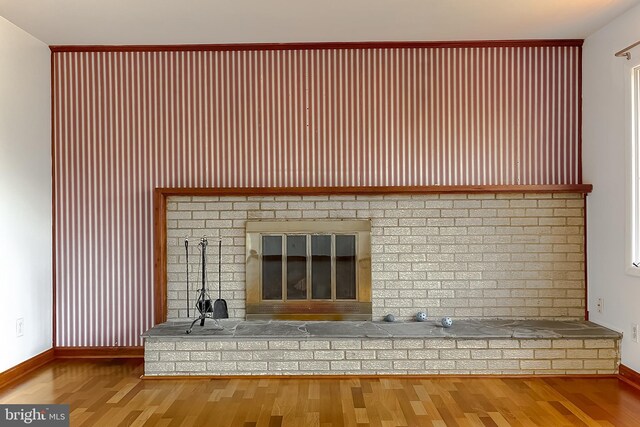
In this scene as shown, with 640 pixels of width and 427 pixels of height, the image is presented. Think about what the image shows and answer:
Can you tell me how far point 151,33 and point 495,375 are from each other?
3.70m

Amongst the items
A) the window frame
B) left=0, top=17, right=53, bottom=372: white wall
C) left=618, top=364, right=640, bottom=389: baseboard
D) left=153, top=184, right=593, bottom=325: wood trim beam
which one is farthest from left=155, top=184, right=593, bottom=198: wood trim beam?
left=618, top=364, right=640, bottom=389: baseboard

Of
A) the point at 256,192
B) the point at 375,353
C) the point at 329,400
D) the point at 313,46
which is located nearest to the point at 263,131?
the point at 256,192

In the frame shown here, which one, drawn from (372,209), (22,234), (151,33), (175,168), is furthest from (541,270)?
(22,234)

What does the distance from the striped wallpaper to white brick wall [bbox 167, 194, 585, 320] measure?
21 centimetres

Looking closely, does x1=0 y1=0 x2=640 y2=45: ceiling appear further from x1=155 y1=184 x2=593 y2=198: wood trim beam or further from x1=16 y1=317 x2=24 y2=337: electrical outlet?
x1=16 y1=317 x2=24 y2=337: electrical outlet

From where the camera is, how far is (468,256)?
4.58 metres

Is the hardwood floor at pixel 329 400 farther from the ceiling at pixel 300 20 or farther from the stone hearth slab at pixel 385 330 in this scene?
the ceiling at pixel 300 20

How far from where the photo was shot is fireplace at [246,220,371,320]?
459 cm

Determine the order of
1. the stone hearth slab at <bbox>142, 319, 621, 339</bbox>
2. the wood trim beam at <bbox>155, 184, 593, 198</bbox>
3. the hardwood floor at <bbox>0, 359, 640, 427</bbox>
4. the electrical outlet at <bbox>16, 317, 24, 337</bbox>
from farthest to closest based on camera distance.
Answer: the wood trim beam at <bbox>155, 184, 593, 198</bbox> → the electrical outlet at <bbox>16, 317, 24, 337</bbox> → the stone hearth slab at <bbox>142, 319, 621, 339</bbox> → the hardwood floor at <bbox>0, 359, 640, 427</bbox>

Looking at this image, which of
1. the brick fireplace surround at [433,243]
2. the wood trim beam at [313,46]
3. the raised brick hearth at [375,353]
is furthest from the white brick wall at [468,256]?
the wood trim beam at [313,46]

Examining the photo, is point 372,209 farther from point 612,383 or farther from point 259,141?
point 612,383

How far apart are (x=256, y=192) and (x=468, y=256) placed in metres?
1.83

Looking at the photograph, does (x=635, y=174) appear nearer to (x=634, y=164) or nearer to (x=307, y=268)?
(x=634, y=164)

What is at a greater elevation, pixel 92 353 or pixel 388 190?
pixel 388 190
